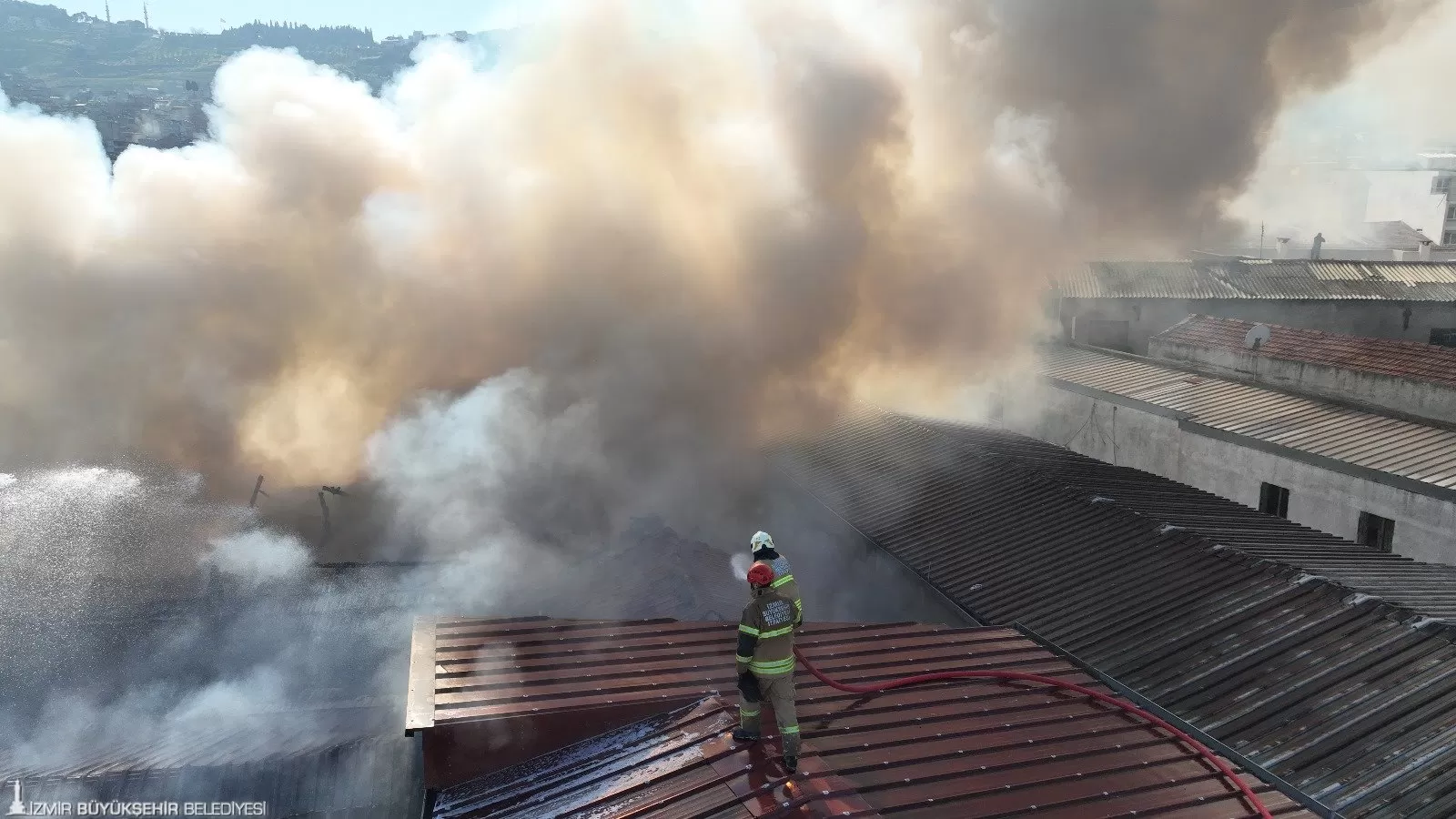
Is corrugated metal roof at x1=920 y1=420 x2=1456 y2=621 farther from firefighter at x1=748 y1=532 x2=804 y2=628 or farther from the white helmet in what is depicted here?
the white helmet

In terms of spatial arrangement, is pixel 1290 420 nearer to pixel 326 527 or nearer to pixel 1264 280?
pixel 1264 280

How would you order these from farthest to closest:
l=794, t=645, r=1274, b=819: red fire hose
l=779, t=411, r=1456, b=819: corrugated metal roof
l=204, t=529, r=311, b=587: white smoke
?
l=204, t=529, r=311, b=587: white smoke
l=779, t=411, r=1456, b=819: corrugated metal roof
l=794, t=645, r=1274, b=819: red fire hose

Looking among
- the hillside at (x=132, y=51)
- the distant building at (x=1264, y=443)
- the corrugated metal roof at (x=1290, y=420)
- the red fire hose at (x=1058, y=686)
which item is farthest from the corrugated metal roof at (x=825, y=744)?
the hillside at (x=132, y=51)

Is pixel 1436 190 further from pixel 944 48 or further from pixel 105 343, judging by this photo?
pixel 105 343

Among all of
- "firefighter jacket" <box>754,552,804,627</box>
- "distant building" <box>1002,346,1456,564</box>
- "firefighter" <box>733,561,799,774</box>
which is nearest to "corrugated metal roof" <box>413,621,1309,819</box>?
"firefighter" <box>733,561,799,774</box>

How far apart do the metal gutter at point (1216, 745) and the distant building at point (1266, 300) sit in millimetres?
18132

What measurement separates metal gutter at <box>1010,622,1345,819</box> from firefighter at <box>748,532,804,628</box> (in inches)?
121

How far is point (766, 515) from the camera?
573 inches

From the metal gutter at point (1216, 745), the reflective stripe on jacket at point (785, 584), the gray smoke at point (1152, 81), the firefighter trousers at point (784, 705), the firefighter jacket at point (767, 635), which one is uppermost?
the gray smoke at point (1152, 81)

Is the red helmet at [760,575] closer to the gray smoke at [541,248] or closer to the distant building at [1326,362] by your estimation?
the gray smoke at [541,248]

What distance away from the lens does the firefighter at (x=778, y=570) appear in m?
5.53

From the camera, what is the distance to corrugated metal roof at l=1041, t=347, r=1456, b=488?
45.1 feet

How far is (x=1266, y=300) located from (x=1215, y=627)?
19.7m

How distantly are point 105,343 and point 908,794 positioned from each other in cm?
1238
